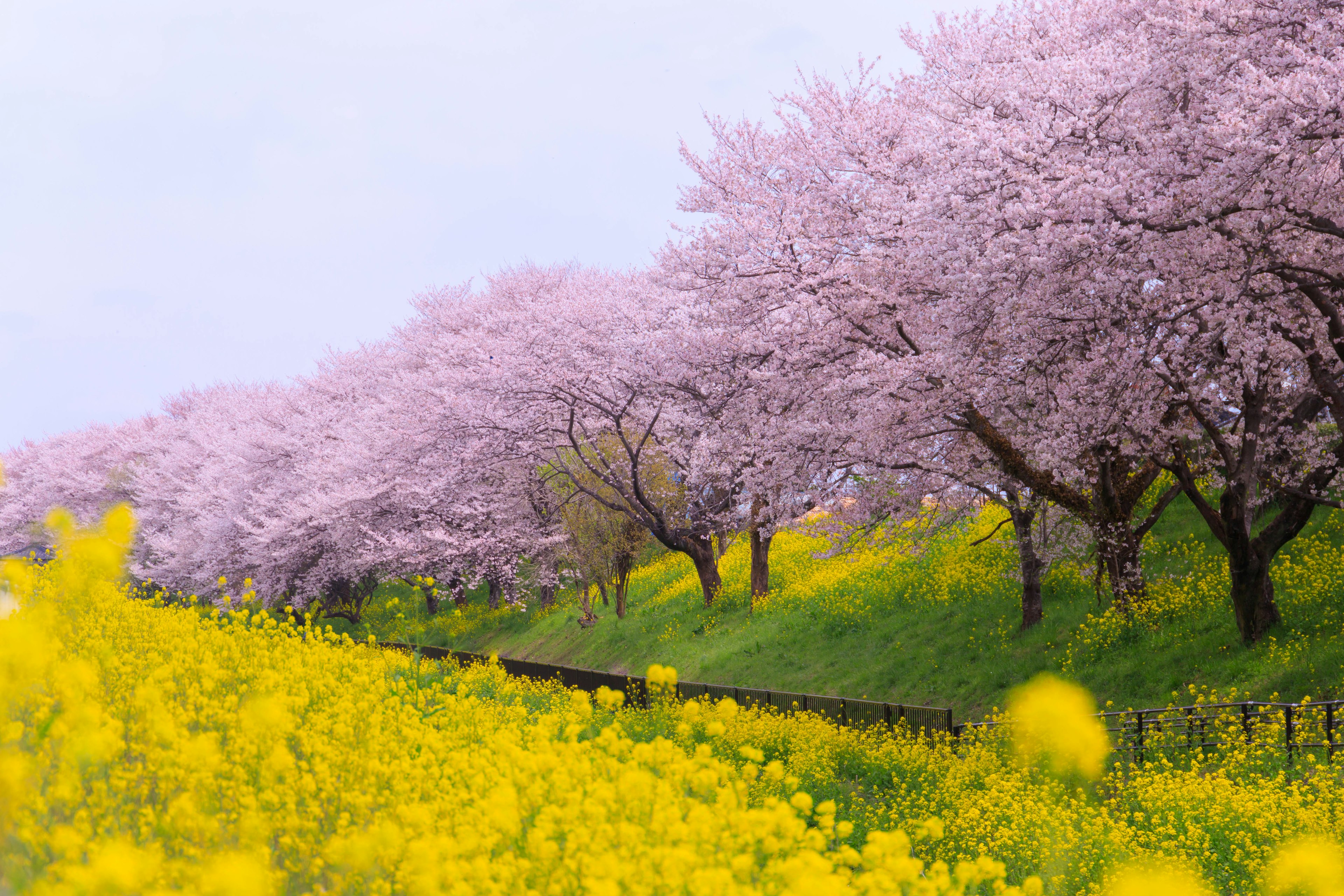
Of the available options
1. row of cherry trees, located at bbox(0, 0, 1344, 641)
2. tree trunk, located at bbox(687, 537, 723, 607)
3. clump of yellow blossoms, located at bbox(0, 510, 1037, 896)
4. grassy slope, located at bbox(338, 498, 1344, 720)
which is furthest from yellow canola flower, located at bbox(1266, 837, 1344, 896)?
tree trunk, located at bbox(687, 537, 723, 607)

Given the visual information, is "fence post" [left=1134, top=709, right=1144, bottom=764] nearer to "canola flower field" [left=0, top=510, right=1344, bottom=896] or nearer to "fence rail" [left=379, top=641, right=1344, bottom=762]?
"fence rail" [left=379, top=641, right=1344, bottom=762]

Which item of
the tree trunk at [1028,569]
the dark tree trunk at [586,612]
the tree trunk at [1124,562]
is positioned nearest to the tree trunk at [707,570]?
the dark tree trunk at [586,612]

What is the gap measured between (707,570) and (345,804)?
71.0 feet

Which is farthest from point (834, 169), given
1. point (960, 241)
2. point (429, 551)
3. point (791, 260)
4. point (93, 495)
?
point (93, 495)

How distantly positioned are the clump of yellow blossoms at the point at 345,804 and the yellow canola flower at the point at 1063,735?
599cm

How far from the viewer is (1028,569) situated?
1780cm

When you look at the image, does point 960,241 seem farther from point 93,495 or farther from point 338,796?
point 93,495

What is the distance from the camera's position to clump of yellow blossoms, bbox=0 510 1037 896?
372 centimetres

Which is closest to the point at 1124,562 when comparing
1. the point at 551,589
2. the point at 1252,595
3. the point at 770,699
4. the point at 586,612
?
the point at 1252,595

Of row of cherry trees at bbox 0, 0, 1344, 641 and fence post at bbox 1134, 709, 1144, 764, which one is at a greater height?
row of cherry trees at bbox 0, 0, 1344, 641

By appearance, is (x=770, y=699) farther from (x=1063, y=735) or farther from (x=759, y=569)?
(x=759, y=569)

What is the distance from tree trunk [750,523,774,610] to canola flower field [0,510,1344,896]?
14334 millimetres

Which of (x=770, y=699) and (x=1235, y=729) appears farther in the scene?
(x=770, y=699)

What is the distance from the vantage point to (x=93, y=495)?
5847 cm
